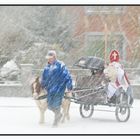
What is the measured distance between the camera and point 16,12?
A: 29.7 feet

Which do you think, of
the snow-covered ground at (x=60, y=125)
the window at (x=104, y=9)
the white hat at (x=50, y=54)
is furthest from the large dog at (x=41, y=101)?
the window at (x=104, y=9)

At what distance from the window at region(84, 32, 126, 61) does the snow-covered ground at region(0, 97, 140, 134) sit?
422 millimetres

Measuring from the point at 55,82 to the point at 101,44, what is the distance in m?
0.46

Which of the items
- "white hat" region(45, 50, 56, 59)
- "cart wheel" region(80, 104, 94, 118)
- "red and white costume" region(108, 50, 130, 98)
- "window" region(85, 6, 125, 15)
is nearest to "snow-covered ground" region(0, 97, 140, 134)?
"cart wheel" region(80, 104, 94, 118)

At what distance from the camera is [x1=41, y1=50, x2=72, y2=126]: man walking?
8984mm

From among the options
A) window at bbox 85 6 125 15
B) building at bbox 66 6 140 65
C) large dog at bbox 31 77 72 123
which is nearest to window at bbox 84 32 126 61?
building at bbox 66 6 140 65

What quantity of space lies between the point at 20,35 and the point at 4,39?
0.13 meters

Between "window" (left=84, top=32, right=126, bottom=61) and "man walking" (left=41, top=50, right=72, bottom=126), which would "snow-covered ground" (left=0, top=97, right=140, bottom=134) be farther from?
"window" (left=84, top=32, right=126, bottom=61)

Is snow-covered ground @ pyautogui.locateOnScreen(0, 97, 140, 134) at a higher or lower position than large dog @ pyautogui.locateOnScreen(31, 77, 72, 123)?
lower

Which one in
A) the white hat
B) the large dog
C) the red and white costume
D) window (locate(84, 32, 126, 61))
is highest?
window (locate(84, 32, 126, 61))

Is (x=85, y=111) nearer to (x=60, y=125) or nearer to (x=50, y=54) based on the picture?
(x=60, y=125)

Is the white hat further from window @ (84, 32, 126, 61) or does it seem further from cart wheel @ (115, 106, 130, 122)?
cart wheel @ (115, 106, 130, 122)

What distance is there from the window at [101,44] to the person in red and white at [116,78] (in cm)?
5

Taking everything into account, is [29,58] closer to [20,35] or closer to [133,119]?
[20,35]
